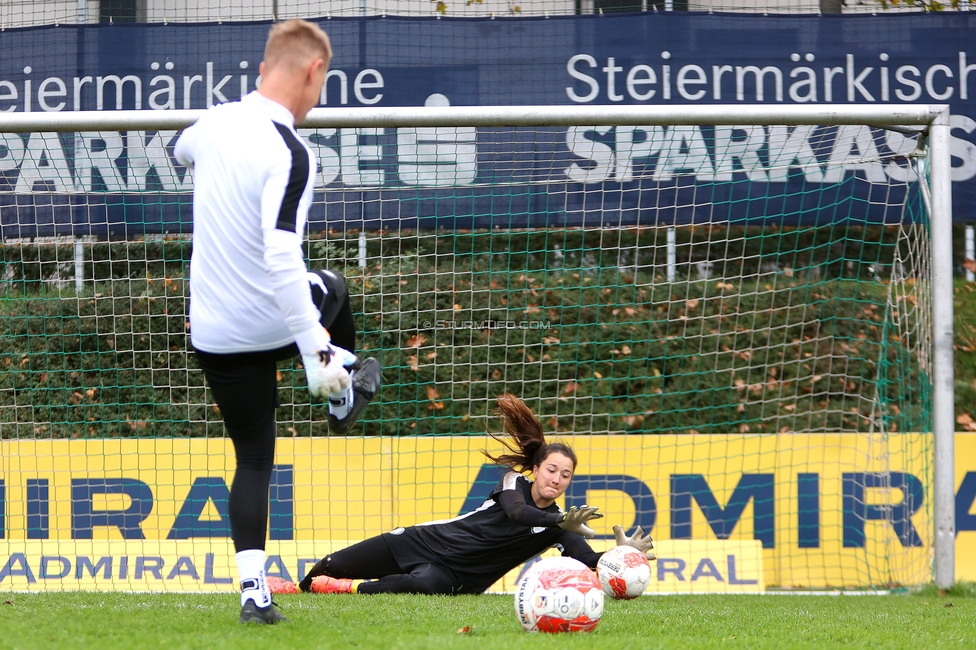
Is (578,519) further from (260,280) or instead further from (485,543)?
(260,280)

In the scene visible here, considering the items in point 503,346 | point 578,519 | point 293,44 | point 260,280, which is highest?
point 293,44

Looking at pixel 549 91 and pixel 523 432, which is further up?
pixel 549 91

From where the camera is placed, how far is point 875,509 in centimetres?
646

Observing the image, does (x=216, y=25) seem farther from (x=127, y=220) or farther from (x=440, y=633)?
(x=440, y=633)

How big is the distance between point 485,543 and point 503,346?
92.9 inches

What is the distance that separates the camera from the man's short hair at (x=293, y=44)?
3027 millimetres

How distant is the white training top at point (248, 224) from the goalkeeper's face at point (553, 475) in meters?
2.30

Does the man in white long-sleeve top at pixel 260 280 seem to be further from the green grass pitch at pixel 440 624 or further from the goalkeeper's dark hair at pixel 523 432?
the goalkeeper's dark hair at pixel 523 432

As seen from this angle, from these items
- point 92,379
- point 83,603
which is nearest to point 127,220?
point 92,379

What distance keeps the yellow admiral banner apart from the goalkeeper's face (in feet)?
4.47

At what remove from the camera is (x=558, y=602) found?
3285 millimetres

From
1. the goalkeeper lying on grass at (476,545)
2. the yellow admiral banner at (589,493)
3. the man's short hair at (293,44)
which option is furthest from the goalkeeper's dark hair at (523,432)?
the man's short hair at (293,44)

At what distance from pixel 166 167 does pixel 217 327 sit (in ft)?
14.0

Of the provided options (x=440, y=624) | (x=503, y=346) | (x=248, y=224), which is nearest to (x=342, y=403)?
(x=248, y=224)
